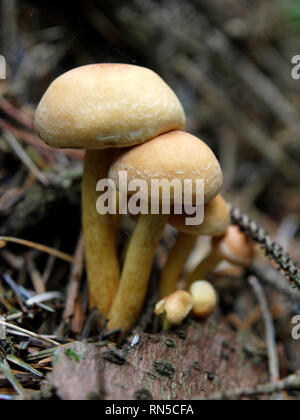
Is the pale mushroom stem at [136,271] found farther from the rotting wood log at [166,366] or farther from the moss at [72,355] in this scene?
the moss at [72,355]

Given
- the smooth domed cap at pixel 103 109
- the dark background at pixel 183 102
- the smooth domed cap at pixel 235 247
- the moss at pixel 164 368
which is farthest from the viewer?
the dark background at pixel 183 102

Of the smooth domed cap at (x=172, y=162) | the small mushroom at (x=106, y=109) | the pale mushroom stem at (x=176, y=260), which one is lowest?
the pale mushroom stem at (x=176, y=260)

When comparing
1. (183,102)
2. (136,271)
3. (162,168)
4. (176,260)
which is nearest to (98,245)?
(136,271)

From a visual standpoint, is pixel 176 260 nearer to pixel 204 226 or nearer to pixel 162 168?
pixel 204 226

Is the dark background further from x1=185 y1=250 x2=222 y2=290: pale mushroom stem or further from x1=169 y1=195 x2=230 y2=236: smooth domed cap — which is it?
x1=169 y1=195 x2=230 y2=236: smooth domed cap

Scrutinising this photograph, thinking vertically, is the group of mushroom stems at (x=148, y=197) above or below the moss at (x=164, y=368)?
above

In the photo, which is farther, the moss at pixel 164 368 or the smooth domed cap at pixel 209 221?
the smooth domed cap at pixel 209 221

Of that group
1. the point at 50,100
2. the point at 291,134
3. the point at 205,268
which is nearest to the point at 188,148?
the point at 50,100

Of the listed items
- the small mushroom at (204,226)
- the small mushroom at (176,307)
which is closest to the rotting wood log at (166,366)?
the small mushroom at (176,307)
